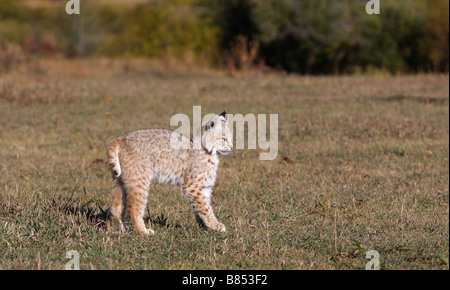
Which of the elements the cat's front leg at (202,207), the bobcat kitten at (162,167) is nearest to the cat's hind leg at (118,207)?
the bobcat kitten at (162,167)

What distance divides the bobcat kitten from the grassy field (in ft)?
1.05

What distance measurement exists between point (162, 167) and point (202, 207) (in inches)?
27.4

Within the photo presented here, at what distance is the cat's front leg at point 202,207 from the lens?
23.9 feet

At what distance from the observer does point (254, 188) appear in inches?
386

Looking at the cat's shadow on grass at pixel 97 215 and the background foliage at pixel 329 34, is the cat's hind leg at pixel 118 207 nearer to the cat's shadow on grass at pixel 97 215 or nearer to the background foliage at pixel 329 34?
the cat's shadow on grass at pixel 97 215

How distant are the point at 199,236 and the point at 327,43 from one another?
23036 mm

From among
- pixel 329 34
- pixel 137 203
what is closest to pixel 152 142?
pixel 137 203

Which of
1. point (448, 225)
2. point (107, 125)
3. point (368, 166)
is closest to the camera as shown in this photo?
point (448, 225)

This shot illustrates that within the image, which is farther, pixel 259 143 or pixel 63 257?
pixel 259 143

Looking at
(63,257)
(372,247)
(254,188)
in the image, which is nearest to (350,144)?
(254,188)

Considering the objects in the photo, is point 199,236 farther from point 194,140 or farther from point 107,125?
point 107,125

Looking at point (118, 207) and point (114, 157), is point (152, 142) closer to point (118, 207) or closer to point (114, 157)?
point (114, 157)

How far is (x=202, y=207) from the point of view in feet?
24.2

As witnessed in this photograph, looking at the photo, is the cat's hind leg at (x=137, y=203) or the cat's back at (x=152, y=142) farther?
the cat's back at (x=152, y=142)
